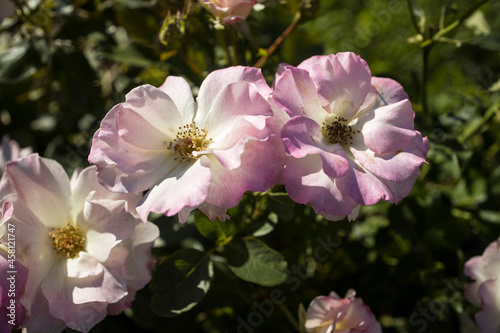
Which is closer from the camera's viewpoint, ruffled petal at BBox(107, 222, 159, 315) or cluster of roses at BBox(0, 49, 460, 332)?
cluster of roses at BBox(0, 49, 460, 332)

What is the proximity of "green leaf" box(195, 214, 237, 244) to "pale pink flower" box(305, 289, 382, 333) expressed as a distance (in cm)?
21

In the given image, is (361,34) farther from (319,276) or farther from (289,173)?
(289,173)

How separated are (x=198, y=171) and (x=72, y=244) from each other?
33 cm

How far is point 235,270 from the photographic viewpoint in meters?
0.89

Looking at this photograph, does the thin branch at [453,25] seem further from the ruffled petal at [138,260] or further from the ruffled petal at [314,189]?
the ruffled petal at [138,260]

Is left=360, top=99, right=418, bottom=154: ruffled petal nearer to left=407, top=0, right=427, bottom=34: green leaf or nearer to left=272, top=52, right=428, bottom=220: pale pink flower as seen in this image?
left=272, top=52, right=428, bottom=220: pale pink flower

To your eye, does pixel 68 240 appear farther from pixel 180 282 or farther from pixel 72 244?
pixel 180 282

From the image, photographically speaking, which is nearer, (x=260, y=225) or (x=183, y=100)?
(x=183, y=100)

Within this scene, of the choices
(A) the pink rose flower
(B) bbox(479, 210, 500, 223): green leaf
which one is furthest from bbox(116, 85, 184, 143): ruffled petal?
(B) bbox(479, 210, 500, 223): green leaf

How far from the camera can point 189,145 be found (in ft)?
2.57

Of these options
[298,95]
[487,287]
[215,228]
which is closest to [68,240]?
[215,228]

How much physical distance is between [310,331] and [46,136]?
1.03 metres

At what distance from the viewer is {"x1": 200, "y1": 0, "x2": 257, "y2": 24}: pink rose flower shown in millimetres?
850

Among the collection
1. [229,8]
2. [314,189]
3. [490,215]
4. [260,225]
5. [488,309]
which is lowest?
[490,215]
